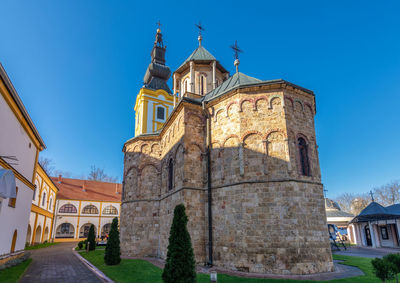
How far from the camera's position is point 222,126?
12.9 m

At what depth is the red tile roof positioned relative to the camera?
35062 mm

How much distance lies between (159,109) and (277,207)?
762 inches

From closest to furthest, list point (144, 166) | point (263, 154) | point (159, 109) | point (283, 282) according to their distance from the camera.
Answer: point (283, 282) → point (263, 154) → point (144, 166) → point (159, 109)

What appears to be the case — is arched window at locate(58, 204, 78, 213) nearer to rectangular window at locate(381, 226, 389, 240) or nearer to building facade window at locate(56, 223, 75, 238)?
building facade window at locate(56, 223, 75, 238)

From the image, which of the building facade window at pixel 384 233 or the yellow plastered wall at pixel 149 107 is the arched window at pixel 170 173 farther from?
the building facade window at pixel 384 233

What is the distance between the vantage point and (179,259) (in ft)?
22.8

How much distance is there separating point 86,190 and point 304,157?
33352mm

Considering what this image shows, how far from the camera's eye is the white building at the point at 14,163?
32.1 feet

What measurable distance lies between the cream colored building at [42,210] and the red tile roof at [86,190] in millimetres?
2052

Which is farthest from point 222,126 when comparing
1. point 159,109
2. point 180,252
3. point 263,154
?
point 159,109

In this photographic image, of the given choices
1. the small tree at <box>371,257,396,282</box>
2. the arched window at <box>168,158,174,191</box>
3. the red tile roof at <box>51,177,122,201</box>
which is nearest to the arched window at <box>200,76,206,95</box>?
the arched window at <box>168,158,174,191</box>

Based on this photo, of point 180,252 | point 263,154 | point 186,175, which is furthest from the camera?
point 186,175

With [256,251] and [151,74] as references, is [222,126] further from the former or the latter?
[151,74]

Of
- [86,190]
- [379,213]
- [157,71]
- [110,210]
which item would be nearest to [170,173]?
[157,71]
